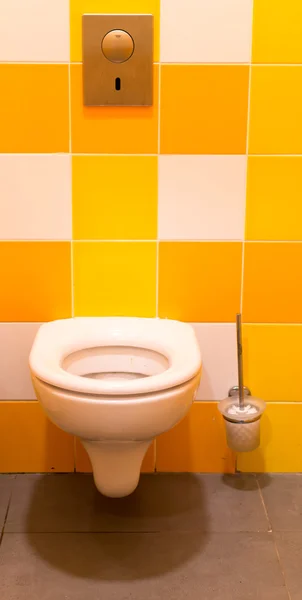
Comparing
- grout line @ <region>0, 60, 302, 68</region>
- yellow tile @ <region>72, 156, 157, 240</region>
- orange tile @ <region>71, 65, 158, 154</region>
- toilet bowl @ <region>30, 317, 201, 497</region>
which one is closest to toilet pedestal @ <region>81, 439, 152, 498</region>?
toilet bowl @ <region>30, 317, 201, 497</region>

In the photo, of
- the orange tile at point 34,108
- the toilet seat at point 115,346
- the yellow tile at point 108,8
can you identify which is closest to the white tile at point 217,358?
the toilet seat at point 115,346

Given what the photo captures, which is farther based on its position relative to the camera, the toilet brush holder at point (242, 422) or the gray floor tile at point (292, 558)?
the toilet brush holder at point (242, 422)

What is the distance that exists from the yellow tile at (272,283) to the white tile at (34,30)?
25.8 inches

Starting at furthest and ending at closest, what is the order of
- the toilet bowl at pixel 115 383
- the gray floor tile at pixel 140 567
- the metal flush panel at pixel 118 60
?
the metal flush panel at pixel 118 60
the gray floor tile at pixel 140 567
the toilet bowl at pixel 115 383

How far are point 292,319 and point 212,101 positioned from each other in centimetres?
58

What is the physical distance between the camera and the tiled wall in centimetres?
159

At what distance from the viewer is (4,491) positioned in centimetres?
175

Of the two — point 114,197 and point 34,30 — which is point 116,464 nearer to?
point 114,197

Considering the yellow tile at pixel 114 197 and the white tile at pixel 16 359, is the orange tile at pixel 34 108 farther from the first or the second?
the white tile at pixel 16 359

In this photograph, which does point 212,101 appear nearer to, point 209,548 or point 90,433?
point 90,433

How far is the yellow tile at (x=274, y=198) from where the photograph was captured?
5.43 ft

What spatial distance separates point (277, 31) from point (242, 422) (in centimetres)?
93

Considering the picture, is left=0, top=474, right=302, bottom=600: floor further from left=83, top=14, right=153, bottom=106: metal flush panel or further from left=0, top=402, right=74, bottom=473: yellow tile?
left=83, top=14, right=153, bottom=106: metal flush panel

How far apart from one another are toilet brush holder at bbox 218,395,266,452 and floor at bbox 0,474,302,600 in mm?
141
